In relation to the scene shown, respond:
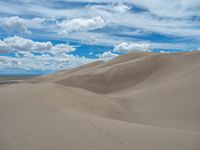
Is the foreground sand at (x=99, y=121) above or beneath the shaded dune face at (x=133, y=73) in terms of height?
beneath

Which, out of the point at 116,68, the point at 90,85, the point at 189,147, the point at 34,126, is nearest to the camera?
the point at 189,147

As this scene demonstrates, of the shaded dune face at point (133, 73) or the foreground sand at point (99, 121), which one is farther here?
the shaded dune face at point (133, 73)

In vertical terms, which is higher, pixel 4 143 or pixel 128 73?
pixel 128 73

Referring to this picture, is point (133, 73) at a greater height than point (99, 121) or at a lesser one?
greater

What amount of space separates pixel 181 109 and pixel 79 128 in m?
6.78

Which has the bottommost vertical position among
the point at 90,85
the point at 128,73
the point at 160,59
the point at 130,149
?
the point at 130,149

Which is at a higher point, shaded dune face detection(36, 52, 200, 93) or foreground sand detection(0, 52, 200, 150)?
shaded dune face detection(36, 52, 200, 93)

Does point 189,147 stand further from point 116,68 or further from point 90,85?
point 116,68

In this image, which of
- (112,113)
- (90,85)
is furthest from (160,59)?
(112,113)

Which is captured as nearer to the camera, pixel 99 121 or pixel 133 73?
pixel 99 121

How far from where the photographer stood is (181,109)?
10.6 metres

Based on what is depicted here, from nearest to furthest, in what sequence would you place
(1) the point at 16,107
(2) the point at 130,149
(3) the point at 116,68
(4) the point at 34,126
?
(2) the point at 130,149 < (4) the point at 34,126 < (1) the point at 16,107 < (3) the point at 116,68

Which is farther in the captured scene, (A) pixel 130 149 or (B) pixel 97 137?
(B) pixel 97 137

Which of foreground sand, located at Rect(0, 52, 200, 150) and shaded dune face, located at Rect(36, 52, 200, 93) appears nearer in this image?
foreground sand, located at Rect(0, 52, 200, 150)
